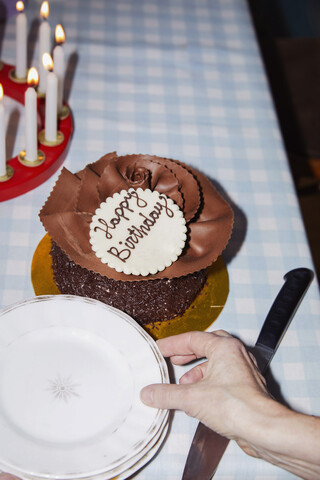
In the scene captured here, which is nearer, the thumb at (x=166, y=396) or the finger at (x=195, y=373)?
the thumb at (x=166, y=396)

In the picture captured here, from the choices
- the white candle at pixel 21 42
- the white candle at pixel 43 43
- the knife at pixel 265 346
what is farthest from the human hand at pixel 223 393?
the white candle at pixel 21 42

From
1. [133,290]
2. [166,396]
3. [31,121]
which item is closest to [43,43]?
[31,121]

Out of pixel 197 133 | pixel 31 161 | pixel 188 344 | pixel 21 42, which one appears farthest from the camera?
pixel 197 133

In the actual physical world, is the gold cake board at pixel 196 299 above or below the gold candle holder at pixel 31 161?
below

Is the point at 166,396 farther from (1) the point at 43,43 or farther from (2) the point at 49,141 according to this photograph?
(1) the point at 43,43

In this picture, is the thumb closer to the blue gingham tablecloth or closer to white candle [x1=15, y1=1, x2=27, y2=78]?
the blue gingham tablecloth

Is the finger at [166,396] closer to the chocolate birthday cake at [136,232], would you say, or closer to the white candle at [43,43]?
the chocolate birthday cake at [136,232]

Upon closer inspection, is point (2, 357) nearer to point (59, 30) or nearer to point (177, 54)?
point (59, 30)
